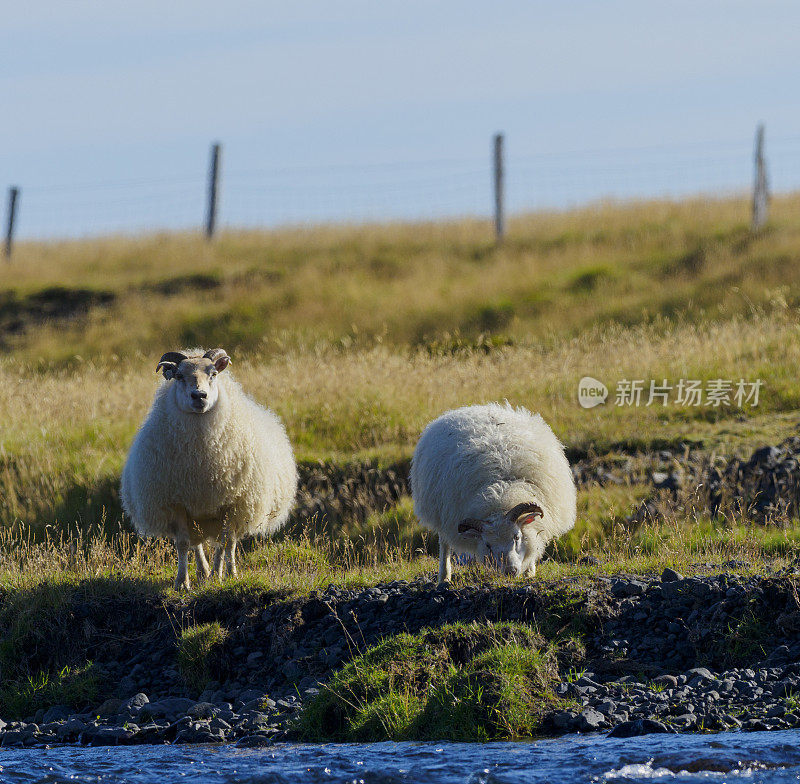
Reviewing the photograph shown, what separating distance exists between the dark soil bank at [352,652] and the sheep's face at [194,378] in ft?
5.63

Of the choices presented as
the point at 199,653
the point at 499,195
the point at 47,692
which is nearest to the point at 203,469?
the point at 199,653

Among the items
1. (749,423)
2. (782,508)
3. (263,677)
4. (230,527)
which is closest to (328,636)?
(263,677)

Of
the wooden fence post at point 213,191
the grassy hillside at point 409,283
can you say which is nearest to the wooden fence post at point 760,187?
the grassy hillside at point 409,283

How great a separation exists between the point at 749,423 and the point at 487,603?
741cm

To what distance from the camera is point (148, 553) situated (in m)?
11.6

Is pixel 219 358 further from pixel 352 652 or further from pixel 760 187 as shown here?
pixel 760 187

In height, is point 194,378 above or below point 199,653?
above

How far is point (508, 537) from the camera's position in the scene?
954 cm

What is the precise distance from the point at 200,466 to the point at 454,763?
4.54 meters

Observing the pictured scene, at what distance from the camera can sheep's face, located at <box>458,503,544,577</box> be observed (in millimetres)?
9516

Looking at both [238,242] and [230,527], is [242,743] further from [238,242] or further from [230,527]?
[238,242]

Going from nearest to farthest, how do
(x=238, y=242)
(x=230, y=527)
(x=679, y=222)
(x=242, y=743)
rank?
(x=242, y=743)
(x=230, y=527)
(x=679, y=222)
(x=238, y=242)

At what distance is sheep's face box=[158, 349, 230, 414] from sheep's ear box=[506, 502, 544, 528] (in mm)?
2894

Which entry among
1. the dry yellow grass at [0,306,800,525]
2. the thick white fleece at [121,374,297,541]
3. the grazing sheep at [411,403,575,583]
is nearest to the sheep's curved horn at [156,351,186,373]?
the thick white fleece at [121,374,297,541]
